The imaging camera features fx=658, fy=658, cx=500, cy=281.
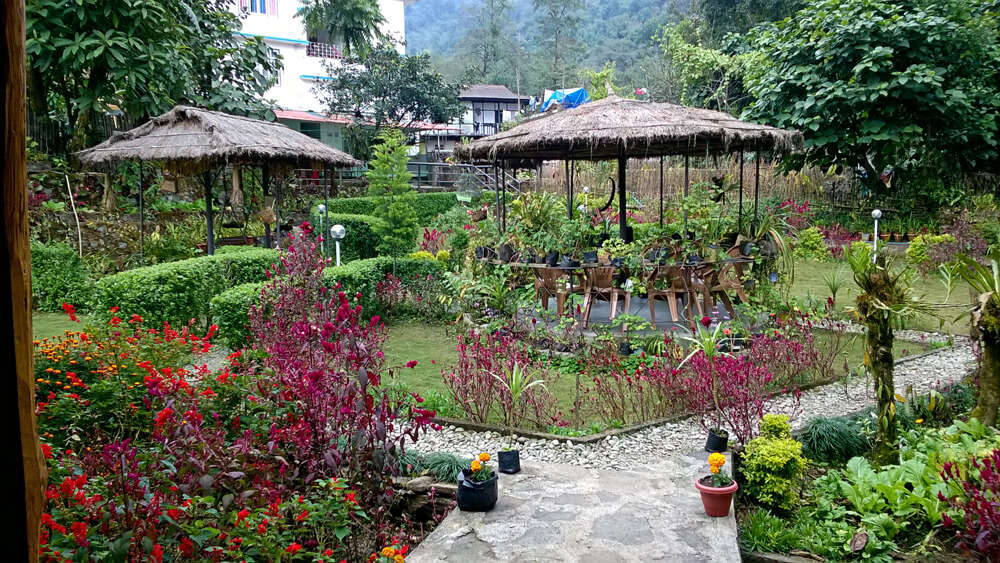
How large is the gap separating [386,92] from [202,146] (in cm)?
1630

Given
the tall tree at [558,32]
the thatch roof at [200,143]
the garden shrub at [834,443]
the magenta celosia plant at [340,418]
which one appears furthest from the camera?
the tall tree at [558,32]

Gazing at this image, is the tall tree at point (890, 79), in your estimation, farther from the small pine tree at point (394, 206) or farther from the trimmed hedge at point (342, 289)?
the trimmed hedge at point (342, 289)

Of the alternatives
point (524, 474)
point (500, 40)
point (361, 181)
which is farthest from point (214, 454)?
point (500, 40)

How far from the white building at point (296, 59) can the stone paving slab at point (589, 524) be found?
26.5 m

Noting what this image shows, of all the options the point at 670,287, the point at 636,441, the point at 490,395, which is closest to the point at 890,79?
the point at 670,287

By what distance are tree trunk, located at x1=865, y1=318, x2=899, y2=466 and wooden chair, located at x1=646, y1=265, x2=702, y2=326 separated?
3688mm

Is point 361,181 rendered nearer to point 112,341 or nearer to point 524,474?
point 112,341

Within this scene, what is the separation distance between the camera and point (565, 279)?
27.6ft

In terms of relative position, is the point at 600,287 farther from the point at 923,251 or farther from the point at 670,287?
the point at 923,251

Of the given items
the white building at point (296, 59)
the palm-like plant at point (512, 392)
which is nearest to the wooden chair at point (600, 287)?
the palm-like plant at point (512, 392)

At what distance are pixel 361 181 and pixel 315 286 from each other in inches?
663

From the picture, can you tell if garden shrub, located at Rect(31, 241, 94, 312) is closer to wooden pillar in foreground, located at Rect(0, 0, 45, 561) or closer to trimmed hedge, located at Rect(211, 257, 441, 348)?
trimmed hedge, located at Rect(211, 257, 441, 348)

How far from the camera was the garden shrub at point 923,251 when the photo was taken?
12.9m

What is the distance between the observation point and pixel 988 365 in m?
4.55
